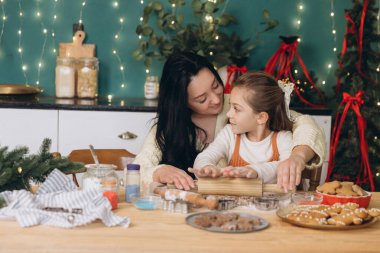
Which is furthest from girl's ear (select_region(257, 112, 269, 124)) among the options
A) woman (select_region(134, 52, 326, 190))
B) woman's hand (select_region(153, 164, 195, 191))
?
woman's hand (select_region(153, 164, 195, 191))

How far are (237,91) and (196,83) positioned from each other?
0.19 meters

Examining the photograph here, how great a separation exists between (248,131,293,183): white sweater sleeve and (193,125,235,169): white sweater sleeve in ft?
0.59

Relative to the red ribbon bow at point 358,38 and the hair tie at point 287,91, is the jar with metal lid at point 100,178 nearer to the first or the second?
the hair tie at point 287,91

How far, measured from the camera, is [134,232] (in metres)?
1.56

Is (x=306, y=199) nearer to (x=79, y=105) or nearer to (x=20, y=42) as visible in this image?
(x=79, y=105)

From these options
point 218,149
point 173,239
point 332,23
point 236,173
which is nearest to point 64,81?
point 218,149

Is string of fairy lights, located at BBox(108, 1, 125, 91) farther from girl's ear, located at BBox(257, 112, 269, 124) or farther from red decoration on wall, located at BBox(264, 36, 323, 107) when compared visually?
girl's ear, located at BBox(257, 112, 269, 124)

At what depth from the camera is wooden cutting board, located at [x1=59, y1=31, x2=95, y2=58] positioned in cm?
380

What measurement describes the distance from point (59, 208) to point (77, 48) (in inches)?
87.2

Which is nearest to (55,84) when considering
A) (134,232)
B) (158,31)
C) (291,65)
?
(158,31)

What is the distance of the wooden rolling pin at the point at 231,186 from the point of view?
1930mm

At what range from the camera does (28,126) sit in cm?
337

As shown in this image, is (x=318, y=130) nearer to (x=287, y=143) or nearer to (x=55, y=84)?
(x=287, y=143)

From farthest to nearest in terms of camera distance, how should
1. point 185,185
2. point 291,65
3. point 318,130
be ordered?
point 291,65, point 318,130, point 185,185
